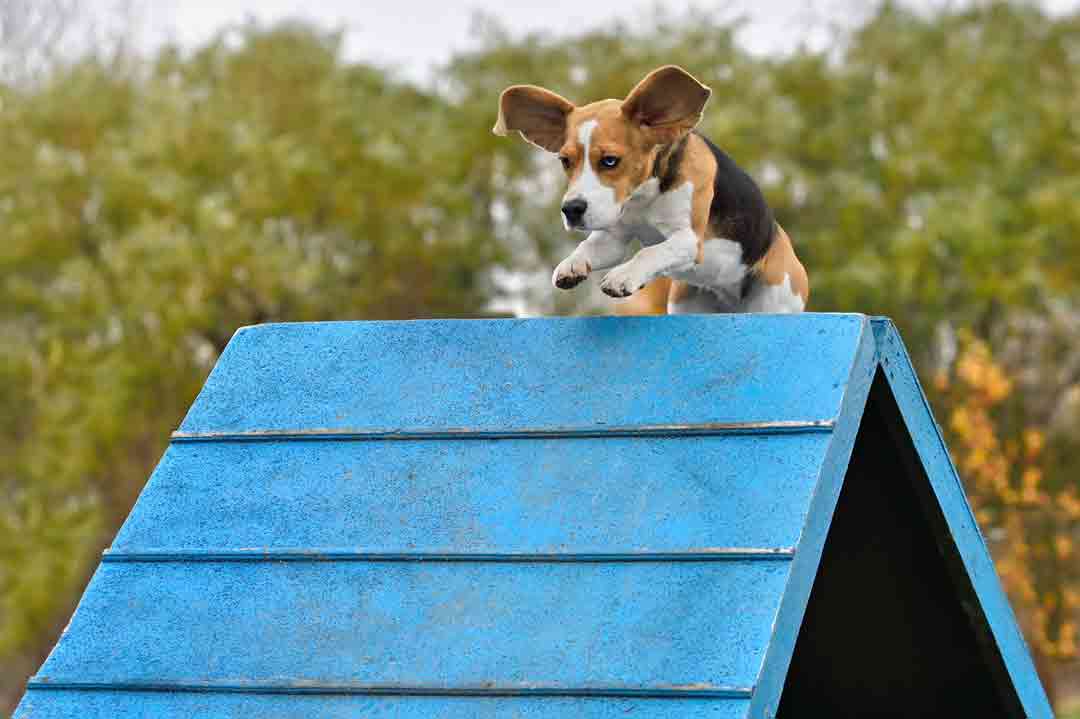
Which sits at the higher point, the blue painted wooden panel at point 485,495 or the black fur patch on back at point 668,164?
the black fur patch on back at point 668,164

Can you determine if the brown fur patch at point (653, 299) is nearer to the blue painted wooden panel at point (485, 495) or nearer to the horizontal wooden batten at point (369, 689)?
Answer: the blue painted wooden panel at point (485, 495)

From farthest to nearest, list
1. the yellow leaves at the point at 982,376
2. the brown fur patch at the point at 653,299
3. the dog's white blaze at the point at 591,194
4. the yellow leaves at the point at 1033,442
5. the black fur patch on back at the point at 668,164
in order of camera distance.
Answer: the yellow leaves at the point at 1033,442 → the yellow leaves at the point at 982,376 → the brown fur patch at the point at 653,299 → the black fur patch on back at the point at 668,164 → the dog's white blaze at the point at 591,194

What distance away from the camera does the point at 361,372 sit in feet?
9.89

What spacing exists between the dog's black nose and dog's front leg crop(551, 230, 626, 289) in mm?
142

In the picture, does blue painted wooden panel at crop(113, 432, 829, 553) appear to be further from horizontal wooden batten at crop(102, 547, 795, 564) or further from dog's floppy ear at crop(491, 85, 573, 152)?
dog's floppy ear at crop(491, 85, 573, 152)

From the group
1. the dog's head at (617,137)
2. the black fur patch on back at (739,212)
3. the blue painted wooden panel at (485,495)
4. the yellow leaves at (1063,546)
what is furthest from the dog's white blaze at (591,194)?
the yellow leaves at (1063,546)

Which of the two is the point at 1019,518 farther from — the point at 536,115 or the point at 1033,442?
the point at 536,115

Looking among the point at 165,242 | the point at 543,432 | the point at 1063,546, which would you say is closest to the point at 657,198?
the point at 543,432

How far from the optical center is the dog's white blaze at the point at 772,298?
3.32 metres

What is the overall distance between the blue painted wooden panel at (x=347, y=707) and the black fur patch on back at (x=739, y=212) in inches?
44.4

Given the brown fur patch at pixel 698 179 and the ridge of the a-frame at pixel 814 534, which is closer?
the ridge of the a-frame at pixel 814 534

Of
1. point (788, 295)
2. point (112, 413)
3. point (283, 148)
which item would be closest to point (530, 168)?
point (283, 148)

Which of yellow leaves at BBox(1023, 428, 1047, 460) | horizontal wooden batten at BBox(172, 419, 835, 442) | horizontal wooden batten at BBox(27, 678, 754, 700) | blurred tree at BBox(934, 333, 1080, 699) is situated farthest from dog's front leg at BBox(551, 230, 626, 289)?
yellow leaves at BBox(1023, 428, 1047, 460)

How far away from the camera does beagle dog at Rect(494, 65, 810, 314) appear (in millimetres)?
2941
